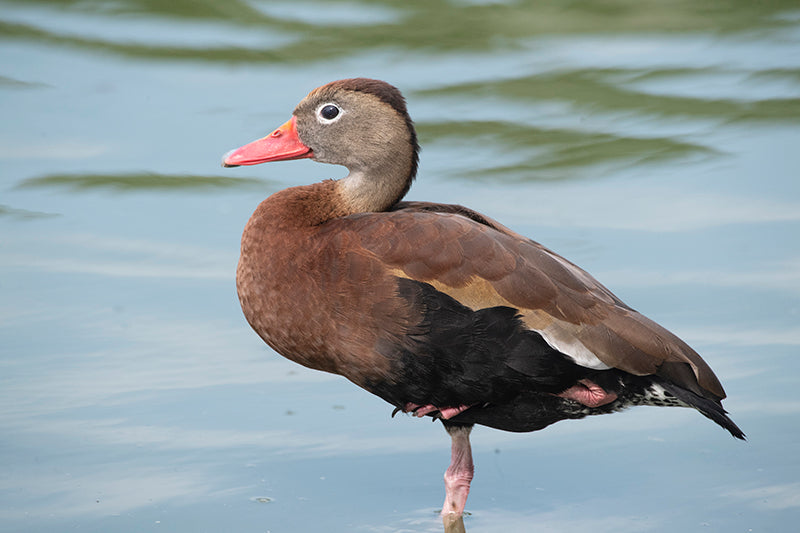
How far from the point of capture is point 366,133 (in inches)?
205

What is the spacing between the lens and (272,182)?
8.72 m

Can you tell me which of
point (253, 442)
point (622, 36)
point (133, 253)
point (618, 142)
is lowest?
point (253, 442)

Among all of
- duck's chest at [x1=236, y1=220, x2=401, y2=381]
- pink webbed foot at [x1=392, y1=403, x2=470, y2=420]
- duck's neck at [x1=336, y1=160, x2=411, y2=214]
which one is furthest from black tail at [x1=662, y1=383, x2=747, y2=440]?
duck's neck at [x1=336, y1=160, x2=411, y2=214]

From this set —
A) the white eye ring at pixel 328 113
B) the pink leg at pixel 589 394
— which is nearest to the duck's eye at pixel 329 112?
the white eye ring at pixel 328 113

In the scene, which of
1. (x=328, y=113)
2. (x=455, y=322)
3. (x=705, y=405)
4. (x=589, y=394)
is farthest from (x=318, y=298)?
(x=705, y=405)

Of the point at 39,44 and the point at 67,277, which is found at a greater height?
the point at 39,44

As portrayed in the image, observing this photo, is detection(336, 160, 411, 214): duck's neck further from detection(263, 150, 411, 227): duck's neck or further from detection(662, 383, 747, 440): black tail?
detection(662, 383, 747, 440): black tail

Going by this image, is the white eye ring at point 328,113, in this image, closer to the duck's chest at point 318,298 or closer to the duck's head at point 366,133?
the duck's head at point 366,133

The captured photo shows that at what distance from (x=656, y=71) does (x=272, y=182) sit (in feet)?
13.4

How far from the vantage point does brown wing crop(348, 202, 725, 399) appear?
4664 mm

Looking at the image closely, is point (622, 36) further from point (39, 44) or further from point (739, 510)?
point (739, 510)

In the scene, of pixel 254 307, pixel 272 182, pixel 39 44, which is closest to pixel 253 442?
pixel 254 307

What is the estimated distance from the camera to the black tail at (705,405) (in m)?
4.67

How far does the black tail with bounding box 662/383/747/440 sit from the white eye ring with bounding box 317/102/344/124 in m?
1.72
